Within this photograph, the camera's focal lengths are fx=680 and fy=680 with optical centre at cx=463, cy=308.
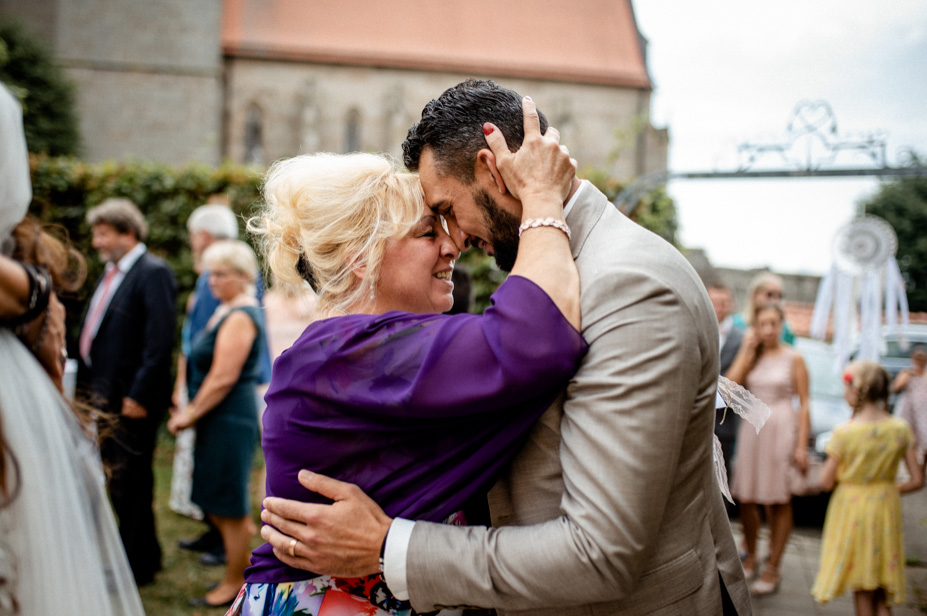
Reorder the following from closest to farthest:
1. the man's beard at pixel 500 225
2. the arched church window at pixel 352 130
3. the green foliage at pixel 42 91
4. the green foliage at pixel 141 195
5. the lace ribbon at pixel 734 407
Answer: the man's beard at pixel 500 225 < the lace ribbon at pixel 734 407 < the green foliage at pixel 141 195 < the green foliage at pixel 42 91 < the arched church window at pixel 352 130

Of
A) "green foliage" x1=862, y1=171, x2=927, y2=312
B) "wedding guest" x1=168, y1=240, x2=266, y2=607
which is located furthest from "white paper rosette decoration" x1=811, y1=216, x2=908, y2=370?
"green foliage" x1=862, y1=171, x2=927, y2=312

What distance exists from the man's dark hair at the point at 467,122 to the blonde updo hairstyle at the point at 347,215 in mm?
189

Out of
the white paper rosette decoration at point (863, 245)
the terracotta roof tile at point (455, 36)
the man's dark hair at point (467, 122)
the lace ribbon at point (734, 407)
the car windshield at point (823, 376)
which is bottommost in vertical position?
the car windshield at point (823, 376)

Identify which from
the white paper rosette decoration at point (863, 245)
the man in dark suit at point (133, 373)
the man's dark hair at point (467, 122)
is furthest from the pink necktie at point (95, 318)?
the white paper rosette decoration at point (863, 245)

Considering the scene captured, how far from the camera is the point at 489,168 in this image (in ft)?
5.66

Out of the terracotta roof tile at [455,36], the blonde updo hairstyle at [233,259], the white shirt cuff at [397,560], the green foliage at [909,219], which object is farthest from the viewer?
the green foliage at [909,219]

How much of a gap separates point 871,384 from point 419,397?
416 cm

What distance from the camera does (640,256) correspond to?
1.49m

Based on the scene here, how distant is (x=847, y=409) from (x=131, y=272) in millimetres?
7136

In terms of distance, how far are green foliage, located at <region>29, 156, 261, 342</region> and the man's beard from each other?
750 centimetres

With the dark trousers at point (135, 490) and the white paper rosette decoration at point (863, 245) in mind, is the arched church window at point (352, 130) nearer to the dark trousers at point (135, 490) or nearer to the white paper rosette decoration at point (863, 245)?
the white paper rosette decoration at point (863, 245)

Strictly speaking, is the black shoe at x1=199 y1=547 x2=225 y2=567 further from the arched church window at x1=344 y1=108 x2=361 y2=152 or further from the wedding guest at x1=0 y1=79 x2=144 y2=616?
the arched church window at x1=344 y1=108 x2=361 y2=152

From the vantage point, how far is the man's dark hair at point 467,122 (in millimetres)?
1714

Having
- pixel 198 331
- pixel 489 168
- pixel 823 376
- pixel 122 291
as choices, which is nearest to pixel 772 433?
pixel 823 376
